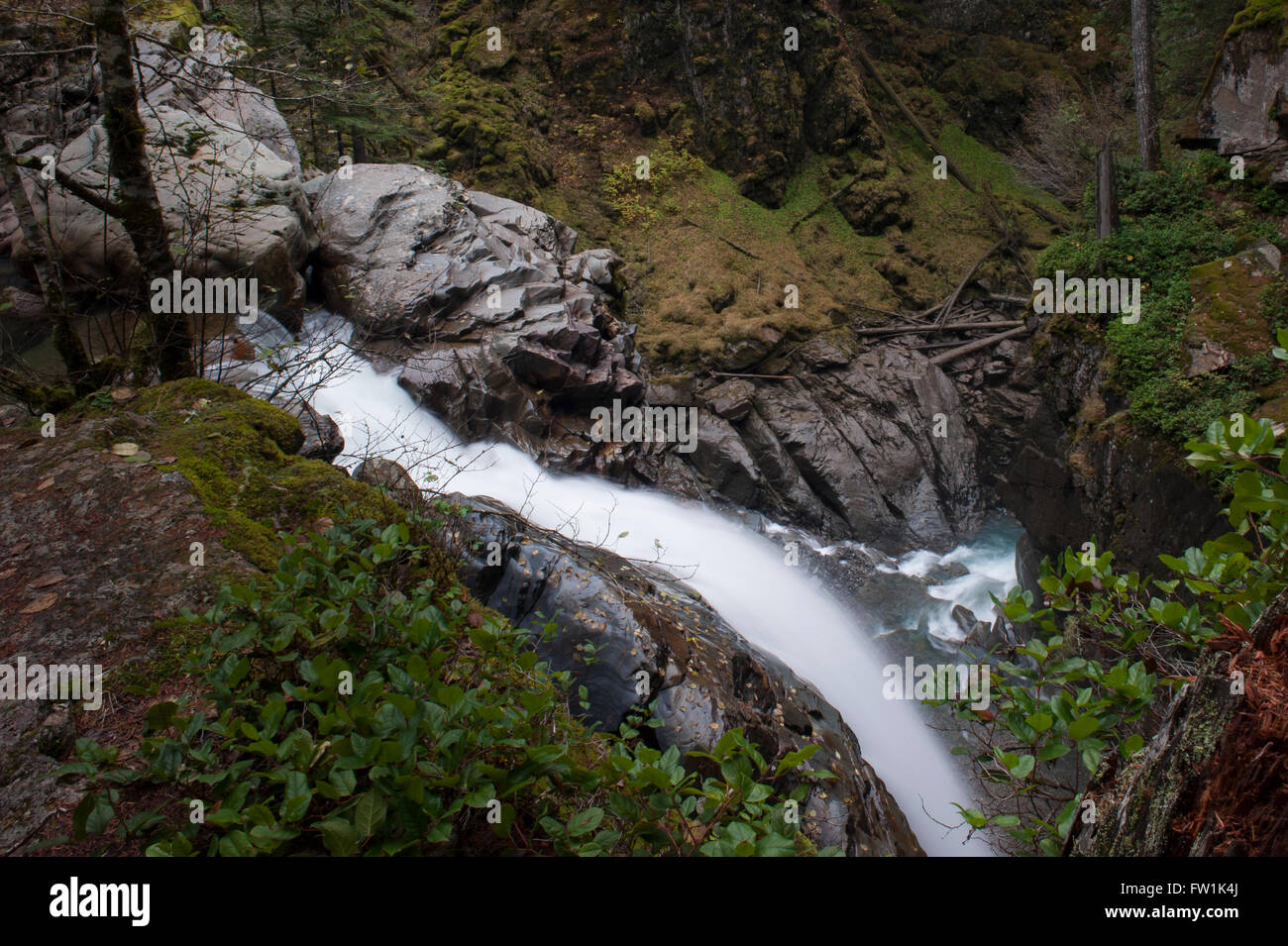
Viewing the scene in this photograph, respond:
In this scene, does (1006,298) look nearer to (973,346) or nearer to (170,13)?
(973,346)

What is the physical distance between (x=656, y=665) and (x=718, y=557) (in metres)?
6.27

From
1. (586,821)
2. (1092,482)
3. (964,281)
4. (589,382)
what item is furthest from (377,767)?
(964,281)

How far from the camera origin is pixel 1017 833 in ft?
6.90

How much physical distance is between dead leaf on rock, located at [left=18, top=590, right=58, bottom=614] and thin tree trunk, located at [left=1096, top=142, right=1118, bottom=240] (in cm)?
1476

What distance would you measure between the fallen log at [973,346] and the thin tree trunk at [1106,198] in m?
5.01

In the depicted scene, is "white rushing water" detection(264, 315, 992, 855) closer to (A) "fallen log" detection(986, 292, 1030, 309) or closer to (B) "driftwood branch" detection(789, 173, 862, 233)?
(A) "fallen log" detection(986, 292, 1030, 309)

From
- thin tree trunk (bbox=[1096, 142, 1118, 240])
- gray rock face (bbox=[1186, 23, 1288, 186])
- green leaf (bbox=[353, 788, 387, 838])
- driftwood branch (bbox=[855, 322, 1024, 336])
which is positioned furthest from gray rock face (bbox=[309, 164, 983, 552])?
green leaf (bbox=[353, 788, 387, 838])

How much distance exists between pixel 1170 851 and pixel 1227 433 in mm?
1133

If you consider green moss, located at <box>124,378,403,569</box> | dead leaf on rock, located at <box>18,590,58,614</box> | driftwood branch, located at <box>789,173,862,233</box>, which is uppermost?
driftwood branch, located at <box>789,173,862,233</box>

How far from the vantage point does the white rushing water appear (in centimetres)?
867

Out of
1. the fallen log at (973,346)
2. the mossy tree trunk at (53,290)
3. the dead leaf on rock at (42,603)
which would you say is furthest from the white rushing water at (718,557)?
the fallen log at (973,346)

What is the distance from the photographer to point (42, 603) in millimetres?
3145

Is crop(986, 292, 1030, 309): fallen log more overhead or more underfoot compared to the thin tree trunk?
more overhead
